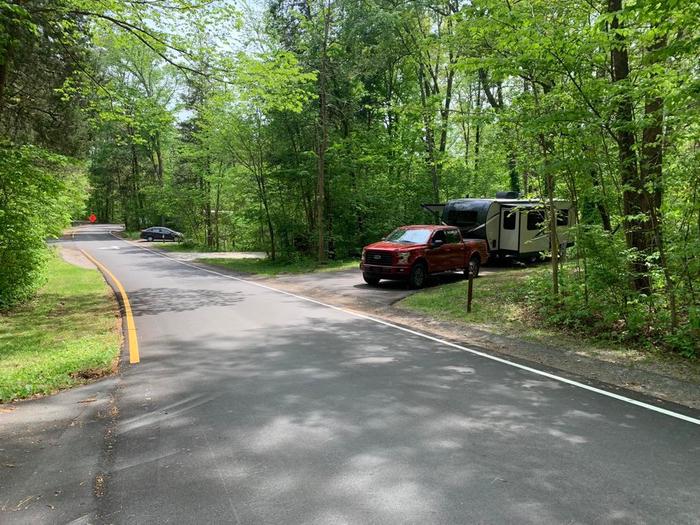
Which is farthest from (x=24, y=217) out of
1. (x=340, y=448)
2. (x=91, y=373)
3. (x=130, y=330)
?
(x=340, y=448)

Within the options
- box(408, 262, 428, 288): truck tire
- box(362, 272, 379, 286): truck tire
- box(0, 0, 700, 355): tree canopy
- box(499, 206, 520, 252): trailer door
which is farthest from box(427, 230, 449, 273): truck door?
box(499, 206, 520, 252): trailer door

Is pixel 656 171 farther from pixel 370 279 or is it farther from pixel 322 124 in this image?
pixel 322 124

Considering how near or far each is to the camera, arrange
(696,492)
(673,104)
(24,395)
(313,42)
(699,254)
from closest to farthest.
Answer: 1. (696,492)
2. (24,395)
3. (673,104)
4. (699,254)
5. (313,42)

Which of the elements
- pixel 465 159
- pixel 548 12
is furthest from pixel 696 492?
pixel 465 159

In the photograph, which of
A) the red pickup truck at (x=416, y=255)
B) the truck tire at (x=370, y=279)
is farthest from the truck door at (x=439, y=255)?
the truck tire at (x=370, y=279)

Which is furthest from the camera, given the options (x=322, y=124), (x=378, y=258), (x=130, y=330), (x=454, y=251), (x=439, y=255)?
(x=322, y=124)

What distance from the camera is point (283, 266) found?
24.8m

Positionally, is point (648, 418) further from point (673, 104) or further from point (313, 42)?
point (313, 42)

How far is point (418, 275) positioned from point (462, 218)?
18.6 feet

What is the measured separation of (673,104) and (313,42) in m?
20.5

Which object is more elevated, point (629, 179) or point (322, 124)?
point (322, 124)

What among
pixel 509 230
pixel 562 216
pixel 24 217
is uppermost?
pixel 24 217

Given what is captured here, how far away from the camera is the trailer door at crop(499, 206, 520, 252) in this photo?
19.8 metres

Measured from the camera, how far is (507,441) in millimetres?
4379
